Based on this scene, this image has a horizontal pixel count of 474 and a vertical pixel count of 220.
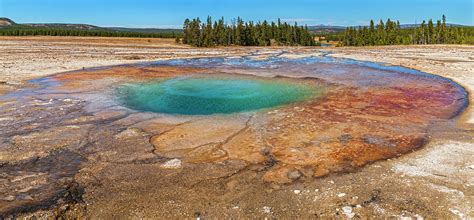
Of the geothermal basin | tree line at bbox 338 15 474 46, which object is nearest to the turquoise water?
the geothermal basin

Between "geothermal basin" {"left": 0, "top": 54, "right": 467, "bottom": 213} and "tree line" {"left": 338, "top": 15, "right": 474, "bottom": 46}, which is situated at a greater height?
"tree line" {"left": 338, "top": 15, "right": 474, "bottom": 46}

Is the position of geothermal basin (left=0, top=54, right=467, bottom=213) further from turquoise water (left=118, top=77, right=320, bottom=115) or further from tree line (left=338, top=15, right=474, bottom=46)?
tree line (left=338, top=15, right=474, bottom=46)

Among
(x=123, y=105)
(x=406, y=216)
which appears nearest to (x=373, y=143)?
(x=406, y=216)

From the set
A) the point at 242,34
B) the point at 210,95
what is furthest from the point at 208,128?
the point at 242,34

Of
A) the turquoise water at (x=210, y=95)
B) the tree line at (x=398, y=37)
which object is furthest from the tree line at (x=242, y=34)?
the turquoise water at (x=210, y=95)

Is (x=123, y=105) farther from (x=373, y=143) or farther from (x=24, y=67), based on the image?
(x=24, y=67)

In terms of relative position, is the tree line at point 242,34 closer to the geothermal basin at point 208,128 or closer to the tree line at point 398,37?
the tree line at point 398,37

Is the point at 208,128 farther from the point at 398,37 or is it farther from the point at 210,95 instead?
the point at 398,37
